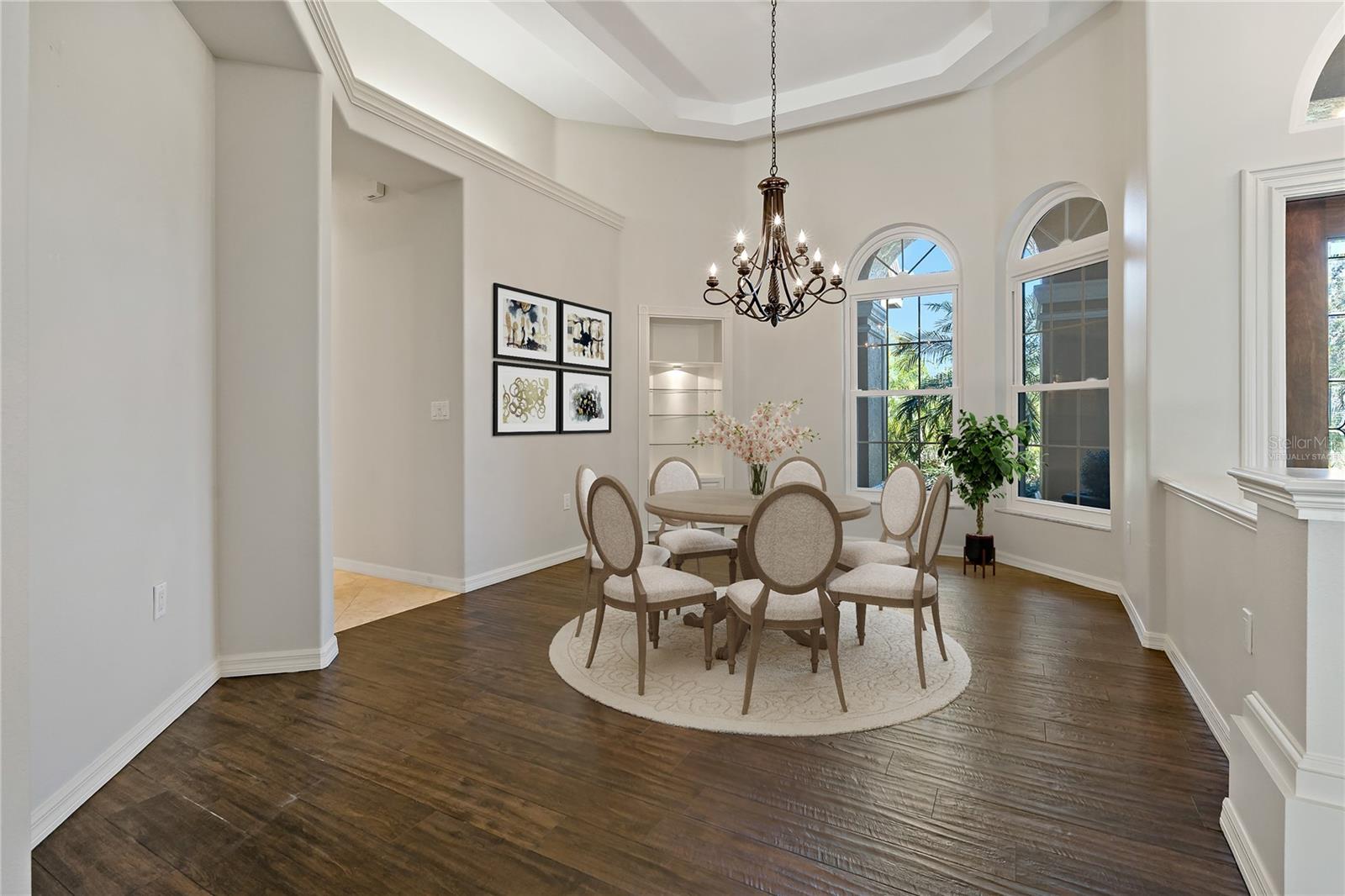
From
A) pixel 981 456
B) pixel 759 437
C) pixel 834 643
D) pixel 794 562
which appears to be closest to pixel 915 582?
pixel 834 643

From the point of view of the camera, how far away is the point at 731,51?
501cm

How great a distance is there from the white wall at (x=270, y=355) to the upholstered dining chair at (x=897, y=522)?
2.79m

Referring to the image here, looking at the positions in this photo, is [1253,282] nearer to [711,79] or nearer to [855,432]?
[855,432]

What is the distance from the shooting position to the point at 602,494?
2.95 metres

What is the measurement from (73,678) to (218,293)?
67.2 inches

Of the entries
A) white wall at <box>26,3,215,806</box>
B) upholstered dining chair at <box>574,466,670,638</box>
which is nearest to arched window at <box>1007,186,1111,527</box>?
upholstered dining chair at <box>574,466,670,638</box>

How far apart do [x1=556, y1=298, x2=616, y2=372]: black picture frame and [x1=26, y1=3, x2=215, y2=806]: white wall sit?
2642 mm

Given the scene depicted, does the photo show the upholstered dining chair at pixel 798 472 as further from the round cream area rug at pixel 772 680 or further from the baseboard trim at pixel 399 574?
the baseboard trim at pixel 399 574

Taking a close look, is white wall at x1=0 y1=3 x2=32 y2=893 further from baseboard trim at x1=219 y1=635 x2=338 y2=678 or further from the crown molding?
the crown molding

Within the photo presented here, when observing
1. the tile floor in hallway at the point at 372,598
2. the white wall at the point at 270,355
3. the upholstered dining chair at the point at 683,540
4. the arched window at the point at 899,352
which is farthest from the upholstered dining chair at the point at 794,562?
the arched window at the point at 899,352

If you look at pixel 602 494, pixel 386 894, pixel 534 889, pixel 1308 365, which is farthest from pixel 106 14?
pixel 1308 365

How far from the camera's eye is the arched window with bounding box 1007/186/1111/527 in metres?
4.65

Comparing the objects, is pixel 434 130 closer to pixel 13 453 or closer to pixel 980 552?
pixel 13 453

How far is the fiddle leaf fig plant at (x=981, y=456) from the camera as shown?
15.7ft
